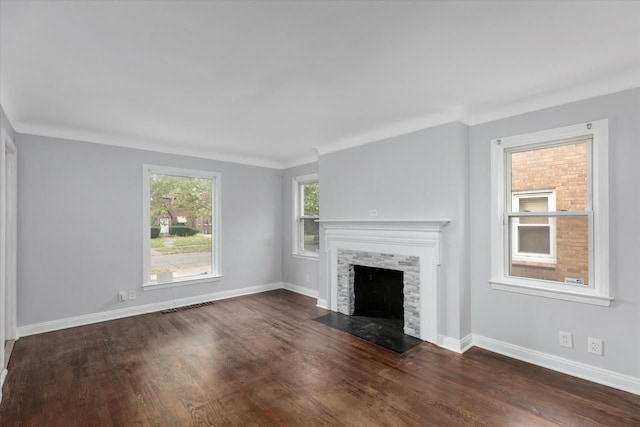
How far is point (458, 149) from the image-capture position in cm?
332

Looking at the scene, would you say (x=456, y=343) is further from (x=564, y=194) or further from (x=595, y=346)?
(x=564, y=194)

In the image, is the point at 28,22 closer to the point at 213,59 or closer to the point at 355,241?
the point at 213,59

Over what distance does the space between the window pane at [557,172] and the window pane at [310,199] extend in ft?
10.7

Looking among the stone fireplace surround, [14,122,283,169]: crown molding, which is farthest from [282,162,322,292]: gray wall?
the stone fireplace surround

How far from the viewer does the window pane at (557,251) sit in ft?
9.12

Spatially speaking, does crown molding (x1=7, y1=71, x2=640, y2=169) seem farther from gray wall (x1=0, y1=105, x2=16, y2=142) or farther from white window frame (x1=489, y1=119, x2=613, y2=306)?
white window frame (x1=489, y1=119, x2=613, y2=306)

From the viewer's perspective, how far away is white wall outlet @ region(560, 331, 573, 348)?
9.07 ft

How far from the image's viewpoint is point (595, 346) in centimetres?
265

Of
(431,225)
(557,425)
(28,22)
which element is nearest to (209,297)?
(431,225)

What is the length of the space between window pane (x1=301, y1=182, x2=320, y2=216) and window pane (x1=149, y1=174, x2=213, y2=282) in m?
1.73

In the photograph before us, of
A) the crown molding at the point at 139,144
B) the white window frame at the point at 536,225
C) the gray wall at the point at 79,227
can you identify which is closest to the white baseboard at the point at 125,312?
the gray wall at the point at 79,227

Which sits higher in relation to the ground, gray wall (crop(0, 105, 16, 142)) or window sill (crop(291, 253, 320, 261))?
gray wall (crop(0, 105, 16, 142))

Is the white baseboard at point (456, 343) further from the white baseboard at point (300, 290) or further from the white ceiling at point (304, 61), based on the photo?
the white baseboard at point (300, 290)

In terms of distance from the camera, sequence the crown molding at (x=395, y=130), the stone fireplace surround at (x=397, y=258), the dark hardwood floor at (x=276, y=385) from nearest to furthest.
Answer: the dark hardwood floor at (x=276, y=385) → the crown molding at (x=395, y=130) → the stone fireplace surround at (x=397, y=258)
